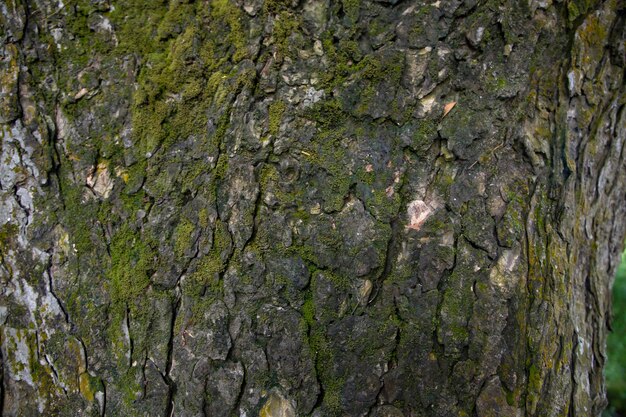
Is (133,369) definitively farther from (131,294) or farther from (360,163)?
(360,163)

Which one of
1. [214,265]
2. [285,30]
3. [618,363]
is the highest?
[285,30]

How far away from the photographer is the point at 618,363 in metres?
5.14

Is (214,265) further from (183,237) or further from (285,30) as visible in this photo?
(285,30)

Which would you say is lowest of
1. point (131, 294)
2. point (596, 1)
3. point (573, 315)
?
point (573, 315)

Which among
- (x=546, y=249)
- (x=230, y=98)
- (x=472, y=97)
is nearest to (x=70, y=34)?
(x=230, y=98)

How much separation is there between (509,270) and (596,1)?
2.89ft

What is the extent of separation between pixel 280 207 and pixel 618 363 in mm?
4927

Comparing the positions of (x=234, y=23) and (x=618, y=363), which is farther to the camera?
(x=618, y=363)

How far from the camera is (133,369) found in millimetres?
1585

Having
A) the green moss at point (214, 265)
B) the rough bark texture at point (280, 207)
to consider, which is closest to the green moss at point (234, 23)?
the rough bark texture at point (280, 207)

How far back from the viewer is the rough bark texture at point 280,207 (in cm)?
153

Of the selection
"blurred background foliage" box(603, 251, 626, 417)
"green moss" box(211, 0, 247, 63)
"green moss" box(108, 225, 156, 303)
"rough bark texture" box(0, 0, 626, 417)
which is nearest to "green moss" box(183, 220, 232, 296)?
"rough bark texture" box(0, 0, 626, 417)

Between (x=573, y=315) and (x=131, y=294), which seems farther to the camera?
Result: (x=573, y=315)

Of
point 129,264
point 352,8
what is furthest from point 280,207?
point 352,8
